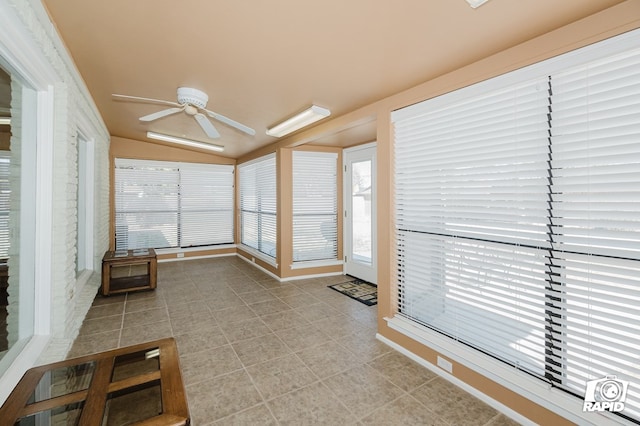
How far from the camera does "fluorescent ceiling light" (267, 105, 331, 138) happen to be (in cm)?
305

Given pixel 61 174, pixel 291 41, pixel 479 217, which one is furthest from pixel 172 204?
pixel 479 217

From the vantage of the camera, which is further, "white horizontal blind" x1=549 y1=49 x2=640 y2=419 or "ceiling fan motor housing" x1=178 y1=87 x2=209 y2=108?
"ceiling fan motor housing" x1=178 y1=87 x2=209 y2=108

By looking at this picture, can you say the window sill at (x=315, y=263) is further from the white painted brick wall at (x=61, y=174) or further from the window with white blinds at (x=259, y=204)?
the white painted brick wall at (x=61, y=174)

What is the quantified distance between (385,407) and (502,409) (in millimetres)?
753

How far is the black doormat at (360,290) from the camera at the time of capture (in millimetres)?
3979

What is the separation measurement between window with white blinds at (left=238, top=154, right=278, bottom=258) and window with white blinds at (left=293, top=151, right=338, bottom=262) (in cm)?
47

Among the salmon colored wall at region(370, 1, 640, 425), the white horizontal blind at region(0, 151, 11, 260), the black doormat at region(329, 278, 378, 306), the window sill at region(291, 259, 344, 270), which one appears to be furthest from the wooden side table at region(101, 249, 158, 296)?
the salmon colored wall at region(370, 1, 640, 425)

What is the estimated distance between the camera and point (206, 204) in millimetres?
6746

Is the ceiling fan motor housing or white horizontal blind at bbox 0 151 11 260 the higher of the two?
the ceiling fan motor housing

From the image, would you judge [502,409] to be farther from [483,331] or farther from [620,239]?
[620,239]

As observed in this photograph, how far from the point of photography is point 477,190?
2.06m

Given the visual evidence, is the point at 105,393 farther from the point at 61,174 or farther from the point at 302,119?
the point at 302,119

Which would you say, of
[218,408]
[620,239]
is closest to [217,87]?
[218,408]

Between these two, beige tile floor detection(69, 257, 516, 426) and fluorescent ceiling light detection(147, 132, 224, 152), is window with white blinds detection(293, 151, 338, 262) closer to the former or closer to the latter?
beige tile floor detection(69, 257, 516, 426)
